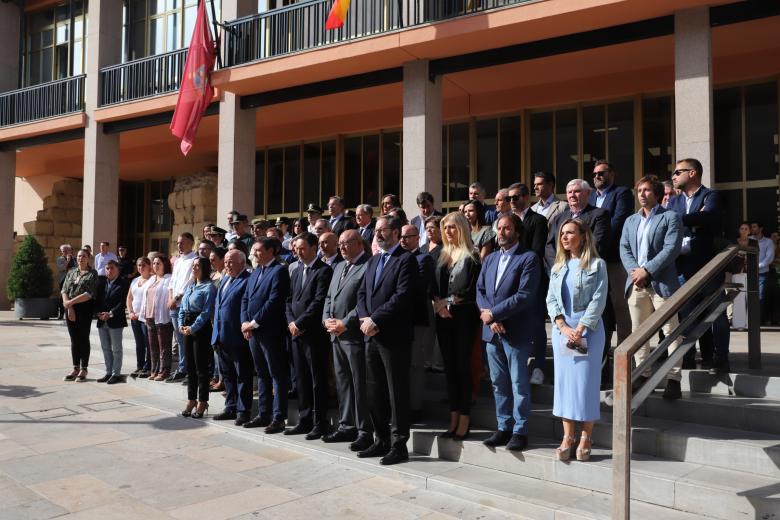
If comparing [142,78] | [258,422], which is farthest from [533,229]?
[142,78]

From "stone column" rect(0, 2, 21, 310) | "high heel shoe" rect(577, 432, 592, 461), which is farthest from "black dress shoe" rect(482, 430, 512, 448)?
"stone column" rect(0, 2, 21, 310)

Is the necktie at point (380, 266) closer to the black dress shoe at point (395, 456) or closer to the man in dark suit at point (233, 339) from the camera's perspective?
the black dress shoe at point (395, 456)

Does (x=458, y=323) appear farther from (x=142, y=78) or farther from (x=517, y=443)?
(x=142, y=78)

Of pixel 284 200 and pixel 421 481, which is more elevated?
→ pixel 284 200

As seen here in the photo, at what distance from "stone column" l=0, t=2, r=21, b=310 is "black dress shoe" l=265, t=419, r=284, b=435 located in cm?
1648

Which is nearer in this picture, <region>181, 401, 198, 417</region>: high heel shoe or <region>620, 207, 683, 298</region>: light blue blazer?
<region>620, 207, 683, 298</region>: light blue blazer

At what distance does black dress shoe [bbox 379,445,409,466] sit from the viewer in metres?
5.49

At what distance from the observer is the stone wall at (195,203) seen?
2027 cm

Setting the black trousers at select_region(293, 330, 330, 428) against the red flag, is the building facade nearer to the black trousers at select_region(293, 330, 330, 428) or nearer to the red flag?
the red flag

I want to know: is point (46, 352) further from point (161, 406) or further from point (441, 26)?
point (441, 26)

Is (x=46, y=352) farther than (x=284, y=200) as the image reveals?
No

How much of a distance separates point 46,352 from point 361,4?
346 inches

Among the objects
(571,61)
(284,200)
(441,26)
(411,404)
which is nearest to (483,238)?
(411,404)

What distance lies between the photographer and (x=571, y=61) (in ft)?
40.9
